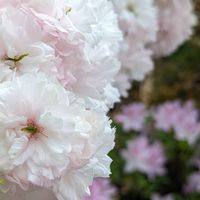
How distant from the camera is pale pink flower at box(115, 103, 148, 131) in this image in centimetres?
274

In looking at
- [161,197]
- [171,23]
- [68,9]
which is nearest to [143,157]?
[161,197]

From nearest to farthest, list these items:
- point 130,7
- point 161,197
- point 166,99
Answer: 1. point 130,7
2. point 161,197
3. point 166,99

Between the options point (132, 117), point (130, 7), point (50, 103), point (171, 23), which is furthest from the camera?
point (132, 117)

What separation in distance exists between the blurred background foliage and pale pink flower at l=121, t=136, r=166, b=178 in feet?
0.13

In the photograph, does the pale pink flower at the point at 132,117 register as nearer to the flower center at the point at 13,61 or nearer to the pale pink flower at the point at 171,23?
the pale pink flower at the point at 171,23

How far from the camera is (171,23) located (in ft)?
7.27

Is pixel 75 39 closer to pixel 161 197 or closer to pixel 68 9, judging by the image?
pixel 68 9

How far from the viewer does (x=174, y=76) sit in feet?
11.3

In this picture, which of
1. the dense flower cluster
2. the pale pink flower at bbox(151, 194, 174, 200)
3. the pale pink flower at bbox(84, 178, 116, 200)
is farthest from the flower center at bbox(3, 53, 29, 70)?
the pale pink flower at bbox(151, 194, 174, 200)

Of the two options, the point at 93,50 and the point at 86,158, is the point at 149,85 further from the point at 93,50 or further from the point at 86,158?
the point at 86,158

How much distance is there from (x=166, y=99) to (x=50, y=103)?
2.51 meters

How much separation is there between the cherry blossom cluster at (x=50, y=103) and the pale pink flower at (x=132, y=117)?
1717 millimetres

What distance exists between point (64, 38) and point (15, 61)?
74 millimetres

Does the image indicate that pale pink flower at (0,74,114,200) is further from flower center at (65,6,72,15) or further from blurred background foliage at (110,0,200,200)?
blurred background foliage at (110,0,200,200)
